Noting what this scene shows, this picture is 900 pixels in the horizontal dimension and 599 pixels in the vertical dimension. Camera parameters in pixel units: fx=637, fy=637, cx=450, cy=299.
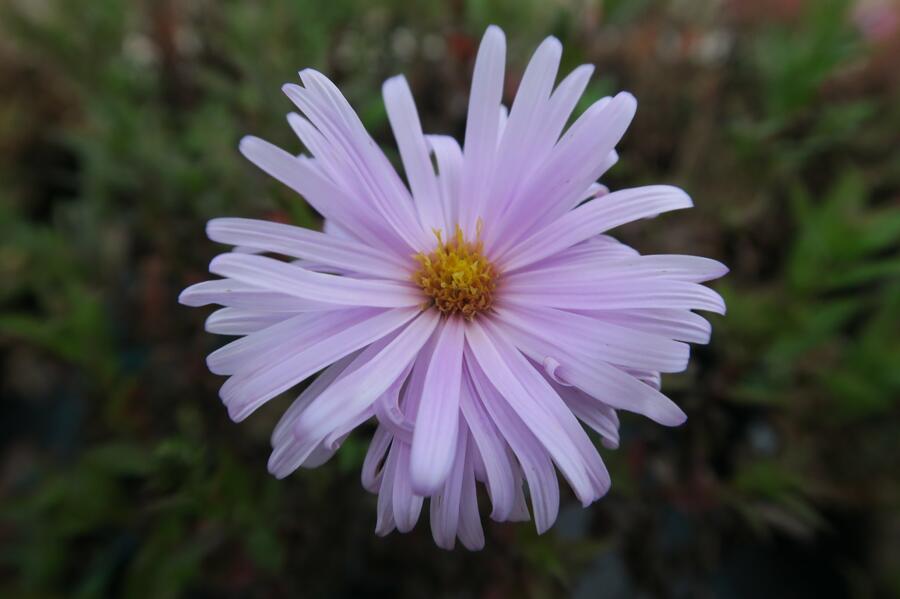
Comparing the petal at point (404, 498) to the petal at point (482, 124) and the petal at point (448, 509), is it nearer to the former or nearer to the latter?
the petal at point (448, 509)

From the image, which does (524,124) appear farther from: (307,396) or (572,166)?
(307,396)

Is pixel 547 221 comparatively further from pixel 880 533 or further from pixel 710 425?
pixel 880 533

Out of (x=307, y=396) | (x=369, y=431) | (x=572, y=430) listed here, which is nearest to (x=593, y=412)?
(x=572, y=430)

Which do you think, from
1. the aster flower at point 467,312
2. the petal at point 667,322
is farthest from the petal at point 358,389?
the petal at point 667,322

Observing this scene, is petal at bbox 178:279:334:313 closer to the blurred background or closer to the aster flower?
the aster flower

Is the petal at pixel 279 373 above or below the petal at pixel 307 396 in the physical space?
above

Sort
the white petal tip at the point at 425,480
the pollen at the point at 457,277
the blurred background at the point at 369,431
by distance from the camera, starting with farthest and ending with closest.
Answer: the blurred background at the point at 369,431 < the pollen at the point at 457,277 < the white petal tip at the point at 425,480

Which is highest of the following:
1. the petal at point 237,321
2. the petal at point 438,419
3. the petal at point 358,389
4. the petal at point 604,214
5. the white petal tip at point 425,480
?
the petal at point 237,321

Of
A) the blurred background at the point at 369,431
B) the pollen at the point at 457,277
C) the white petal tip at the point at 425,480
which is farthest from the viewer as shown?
the blurred background at the point at 369,431
